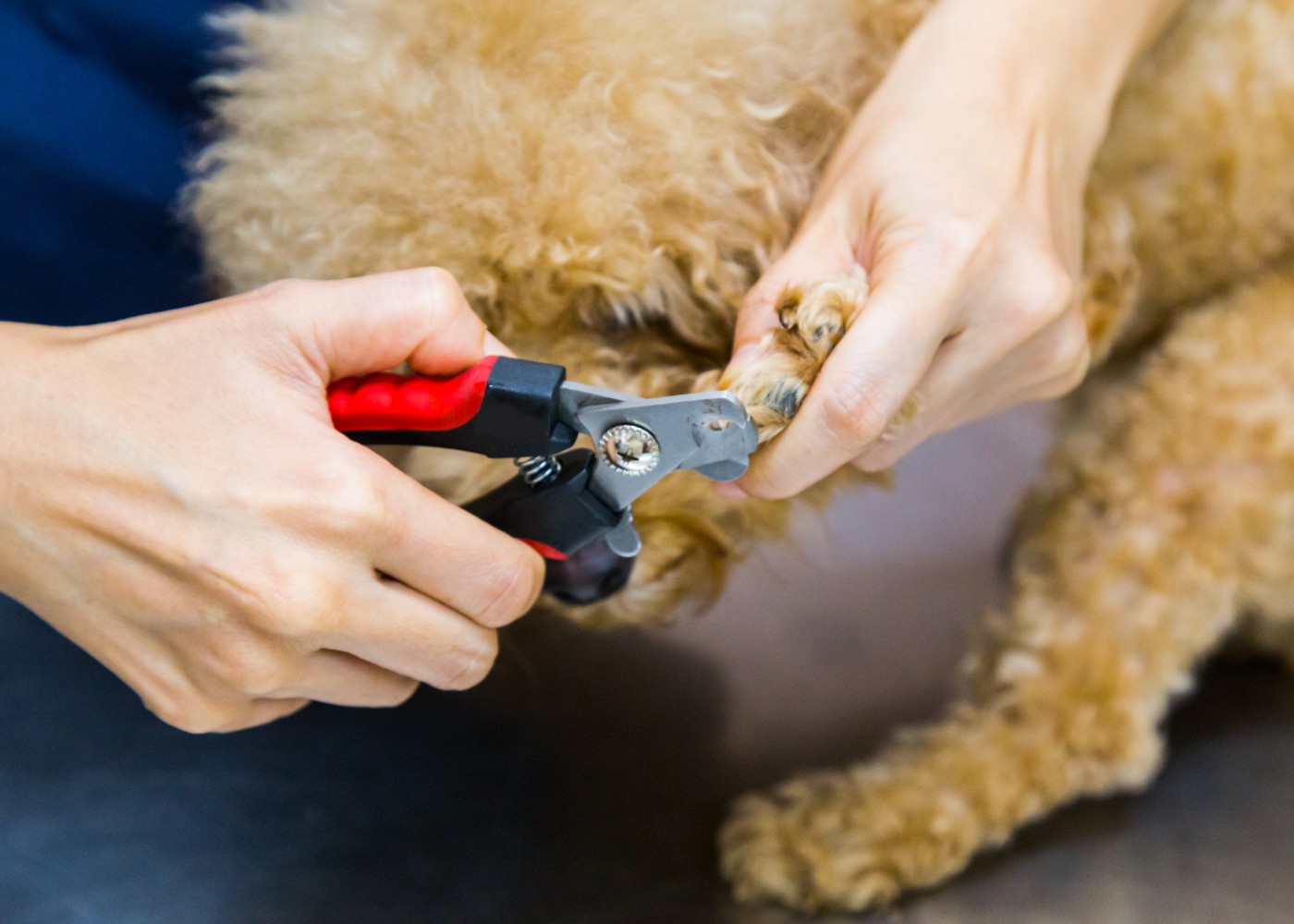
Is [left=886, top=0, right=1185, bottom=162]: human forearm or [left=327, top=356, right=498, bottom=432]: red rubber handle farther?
[left=886, top=0, right=1185, bottom=162]: human forearm

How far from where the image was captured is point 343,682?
535 mm

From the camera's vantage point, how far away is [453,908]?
0.63 metres

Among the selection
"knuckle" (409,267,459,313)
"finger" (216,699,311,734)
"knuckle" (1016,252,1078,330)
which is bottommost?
"finger" (216,699,311,734)

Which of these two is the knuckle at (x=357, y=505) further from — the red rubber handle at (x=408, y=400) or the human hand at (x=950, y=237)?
the human hand at (x=950, y=237)

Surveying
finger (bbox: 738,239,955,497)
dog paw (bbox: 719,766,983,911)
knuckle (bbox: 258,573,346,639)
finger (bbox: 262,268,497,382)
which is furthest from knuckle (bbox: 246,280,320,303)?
dog paw (bbox: 719,766,983,911)

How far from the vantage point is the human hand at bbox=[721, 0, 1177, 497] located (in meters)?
0.50

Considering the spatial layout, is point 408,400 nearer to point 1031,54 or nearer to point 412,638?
point 412,638

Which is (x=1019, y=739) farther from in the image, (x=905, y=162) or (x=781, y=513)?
(x=905, y=162)

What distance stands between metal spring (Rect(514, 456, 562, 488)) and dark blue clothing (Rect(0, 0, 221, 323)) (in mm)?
305

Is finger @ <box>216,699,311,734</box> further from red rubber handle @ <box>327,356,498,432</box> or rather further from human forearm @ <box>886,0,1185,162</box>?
human forearm @ <box>886,0,1185,162</box>

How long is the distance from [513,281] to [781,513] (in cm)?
22

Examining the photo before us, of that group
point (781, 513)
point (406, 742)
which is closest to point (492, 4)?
point (781, 513)

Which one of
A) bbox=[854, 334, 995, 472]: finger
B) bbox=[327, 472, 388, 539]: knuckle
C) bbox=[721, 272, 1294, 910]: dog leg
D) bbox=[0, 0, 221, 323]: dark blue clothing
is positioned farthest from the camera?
bbox=[721, 272, 1294, 910]: dog leg

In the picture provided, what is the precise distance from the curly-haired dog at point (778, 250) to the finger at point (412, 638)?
101 millimetres
